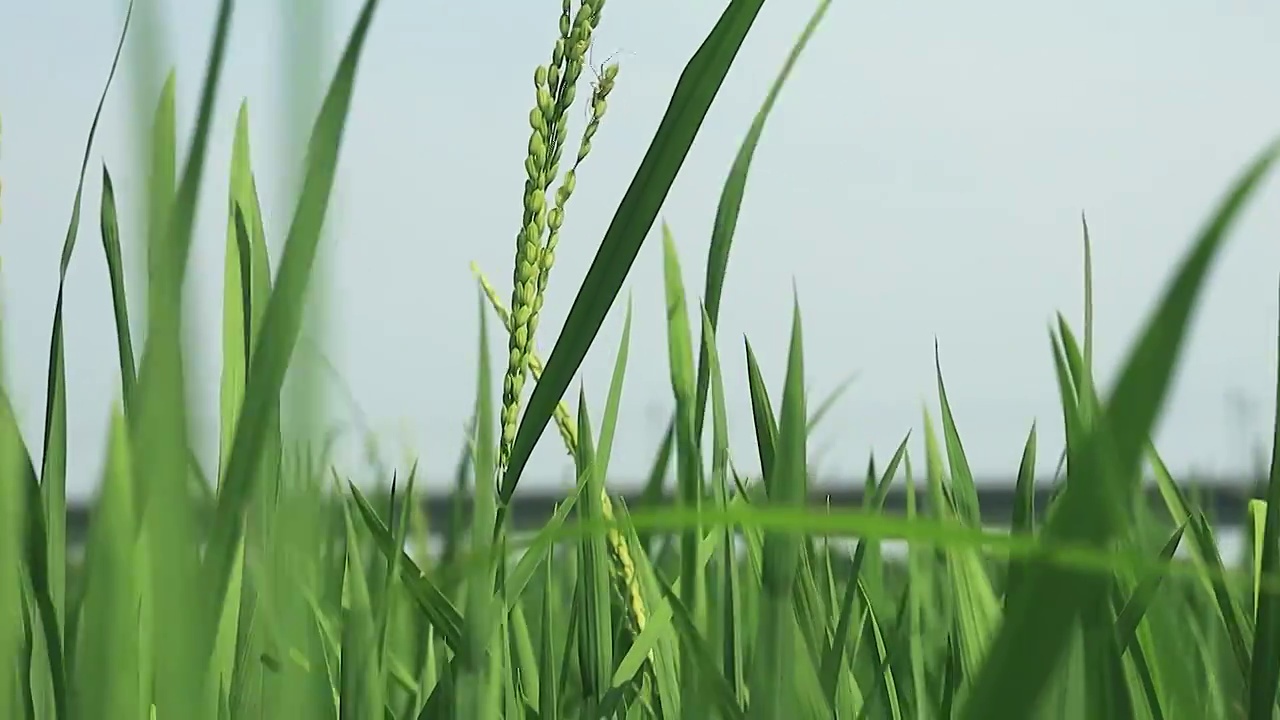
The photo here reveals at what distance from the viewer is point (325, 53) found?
5.5 inches

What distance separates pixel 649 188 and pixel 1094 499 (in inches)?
4.0

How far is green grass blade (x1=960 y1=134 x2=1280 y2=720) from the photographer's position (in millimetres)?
116

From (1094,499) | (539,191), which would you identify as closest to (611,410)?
(539,191)

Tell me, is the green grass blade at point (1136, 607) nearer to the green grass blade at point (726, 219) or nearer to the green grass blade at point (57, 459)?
the green grass blade at point (726, 219)

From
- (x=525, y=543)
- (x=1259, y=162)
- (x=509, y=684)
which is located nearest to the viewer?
(x=1259, y=162)

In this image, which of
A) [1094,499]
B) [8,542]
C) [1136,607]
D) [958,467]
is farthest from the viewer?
[958,467]

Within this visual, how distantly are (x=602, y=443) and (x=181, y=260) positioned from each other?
0.82ft

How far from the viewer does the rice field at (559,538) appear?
15cm

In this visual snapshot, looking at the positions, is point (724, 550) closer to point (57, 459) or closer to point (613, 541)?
point (613, 541)

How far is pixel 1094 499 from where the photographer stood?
12 cm

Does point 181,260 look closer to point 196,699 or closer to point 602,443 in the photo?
point 196,699

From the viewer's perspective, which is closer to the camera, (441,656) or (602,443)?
(602,443)

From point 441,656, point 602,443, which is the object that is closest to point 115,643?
point 602,443

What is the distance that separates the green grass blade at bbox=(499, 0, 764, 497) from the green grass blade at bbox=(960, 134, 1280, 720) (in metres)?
0.10
